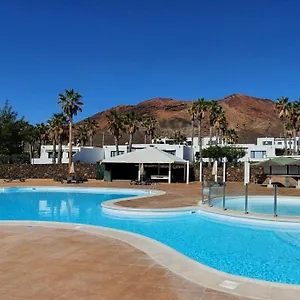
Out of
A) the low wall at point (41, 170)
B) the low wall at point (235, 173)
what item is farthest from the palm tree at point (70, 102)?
the low wall at point (235, 173)

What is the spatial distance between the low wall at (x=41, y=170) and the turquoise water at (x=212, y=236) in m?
18.8

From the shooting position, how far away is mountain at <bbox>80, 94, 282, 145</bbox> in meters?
132

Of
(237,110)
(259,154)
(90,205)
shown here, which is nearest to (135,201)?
(90,205)

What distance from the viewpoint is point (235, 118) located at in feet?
539

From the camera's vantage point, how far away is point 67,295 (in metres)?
4.71

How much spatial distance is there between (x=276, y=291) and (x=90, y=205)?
13419 mm

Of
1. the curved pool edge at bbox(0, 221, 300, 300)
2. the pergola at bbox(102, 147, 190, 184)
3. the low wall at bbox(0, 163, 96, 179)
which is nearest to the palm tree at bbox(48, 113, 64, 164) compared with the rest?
the low wall at bbox(0, 163, 96, 179)

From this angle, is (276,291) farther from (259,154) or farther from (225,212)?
(259,154)

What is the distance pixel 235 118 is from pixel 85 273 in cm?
16487

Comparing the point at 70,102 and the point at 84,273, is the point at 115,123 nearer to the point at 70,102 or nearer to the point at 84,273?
the point at 70,102

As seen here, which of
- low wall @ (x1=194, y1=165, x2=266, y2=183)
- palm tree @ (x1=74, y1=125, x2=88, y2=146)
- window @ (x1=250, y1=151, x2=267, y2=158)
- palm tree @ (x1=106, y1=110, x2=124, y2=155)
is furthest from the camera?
palm tree @ (x1=74, y1=125, x2=88, y2=146)

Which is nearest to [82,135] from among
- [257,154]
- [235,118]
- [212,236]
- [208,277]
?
[257,154]

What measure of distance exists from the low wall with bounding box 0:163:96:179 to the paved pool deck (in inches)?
1122

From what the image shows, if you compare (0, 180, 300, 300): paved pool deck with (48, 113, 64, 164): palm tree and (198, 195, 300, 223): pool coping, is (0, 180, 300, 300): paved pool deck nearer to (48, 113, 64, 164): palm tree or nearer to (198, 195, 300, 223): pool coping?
(198, 195, 300, 223): pool coping
